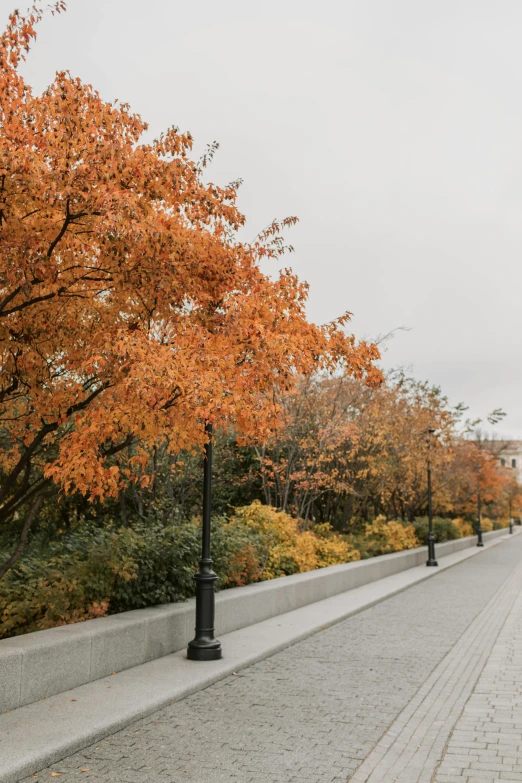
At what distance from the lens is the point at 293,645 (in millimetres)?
10648

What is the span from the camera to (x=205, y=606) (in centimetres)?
932

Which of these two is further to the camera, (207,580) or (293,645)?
(293,645)

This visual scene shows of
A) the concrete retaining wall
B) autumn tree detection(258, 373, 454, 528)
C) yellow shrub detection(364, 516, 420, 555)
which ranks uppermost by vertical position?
autumn tree detection(258, 373, 454, 528)

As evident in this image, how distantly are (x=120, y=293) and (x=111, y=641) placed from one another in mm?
3809

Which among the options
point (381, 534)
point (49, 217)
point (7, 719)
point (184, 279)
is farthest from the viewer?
point (381, 534)

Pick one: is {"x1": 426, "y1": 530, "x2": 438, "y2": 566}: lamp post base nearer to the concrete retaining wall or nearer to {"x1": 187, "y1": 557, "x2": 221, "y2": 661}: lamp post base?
the concrete retaining wall

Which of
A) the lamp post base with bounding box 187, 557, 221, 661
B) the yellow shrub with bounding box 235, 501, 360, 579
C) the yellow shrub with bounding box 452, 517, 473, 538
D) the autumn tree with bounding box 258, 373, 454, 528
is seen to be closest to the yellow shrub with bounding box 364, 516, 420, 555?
the autumn tree with bounding box 258, 373, 454, 528

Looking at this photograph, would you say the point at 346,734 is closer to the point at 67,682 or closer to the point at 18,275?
the point at 67,682

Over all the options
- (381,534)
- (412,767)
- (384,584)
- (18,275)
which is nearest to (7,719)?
(412,767)

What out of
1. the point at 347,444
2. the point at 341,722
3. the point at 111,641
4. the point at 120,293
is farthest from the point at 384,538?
the point at 120,293

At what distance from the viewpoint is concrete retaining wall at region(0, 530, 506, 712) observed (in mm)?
6859

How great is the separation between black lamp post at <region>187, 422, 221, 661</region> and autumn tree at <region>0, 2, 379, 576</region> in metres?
0.81

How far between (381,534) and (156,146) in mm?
18834

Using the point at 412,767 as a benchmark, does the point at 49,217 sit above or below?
above
